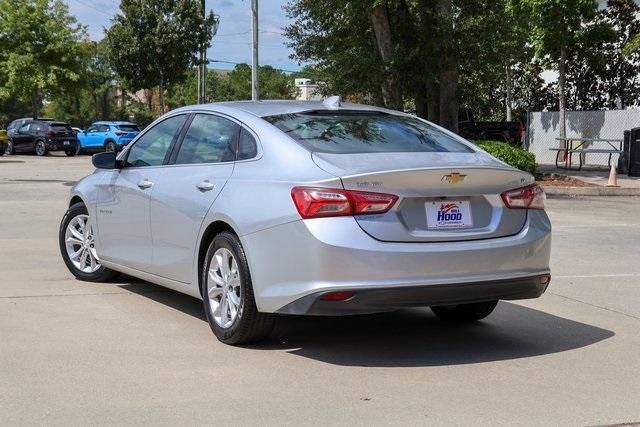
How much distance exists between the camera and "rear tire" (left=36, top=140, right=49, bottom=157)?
37.2m

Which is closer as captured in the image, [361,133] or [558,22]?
[361,133]

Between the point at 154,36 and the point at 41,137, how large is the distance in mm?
8908

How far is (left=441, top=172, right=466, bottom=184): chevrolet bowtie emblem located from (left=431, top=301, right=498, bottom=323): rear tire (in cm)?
136

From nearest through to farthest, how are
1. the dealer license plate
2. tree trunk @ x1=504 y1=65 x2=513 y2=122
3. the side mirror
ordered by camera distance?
the dealer license plate
the side mirror
tree trunk @ x1=504 y1=65 x2=513 y2=122

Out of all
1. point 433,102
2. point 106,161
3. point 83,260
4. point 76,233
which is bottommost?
point 83,260

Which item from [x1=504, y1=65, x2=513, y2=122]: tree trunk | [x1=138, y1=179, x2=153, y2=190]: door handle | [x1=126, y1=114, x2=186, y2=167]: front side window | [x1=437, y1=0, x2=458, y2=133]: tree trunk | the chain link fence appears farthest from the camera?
[x1=504, y1=65, x2=513, y2=122]: tree trunk

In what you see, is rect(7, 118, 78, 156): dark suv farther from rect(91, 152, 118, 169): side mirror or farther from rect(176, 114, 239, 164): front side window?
rect(176, 114, 239, 164): front side window

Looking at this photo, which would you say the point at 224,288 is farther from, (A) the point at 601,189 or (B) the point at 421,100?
(B) the point at 421,100

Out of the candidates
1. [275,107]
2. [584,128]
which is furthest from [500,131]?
[275,107]

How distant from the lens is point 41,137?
122ft

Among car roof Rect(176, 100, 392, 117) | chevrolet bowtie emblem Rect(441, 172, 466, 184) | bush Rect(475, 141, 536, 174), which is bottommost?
bush Rect(475, 141, 536, 174)

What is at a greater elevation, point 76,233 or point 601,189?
point 76,233

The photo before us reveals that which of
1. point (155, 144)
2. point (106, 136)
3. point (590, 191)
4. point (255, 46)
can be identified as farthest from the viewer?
point (106, 136)

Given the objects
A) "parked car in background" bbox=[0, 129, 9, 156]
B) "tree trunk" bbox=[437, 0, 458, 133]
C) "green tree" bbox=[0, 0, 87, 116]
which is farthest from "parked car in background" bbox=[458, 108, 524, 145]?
"green tree" bbox=[0, 0, 87, 116]
